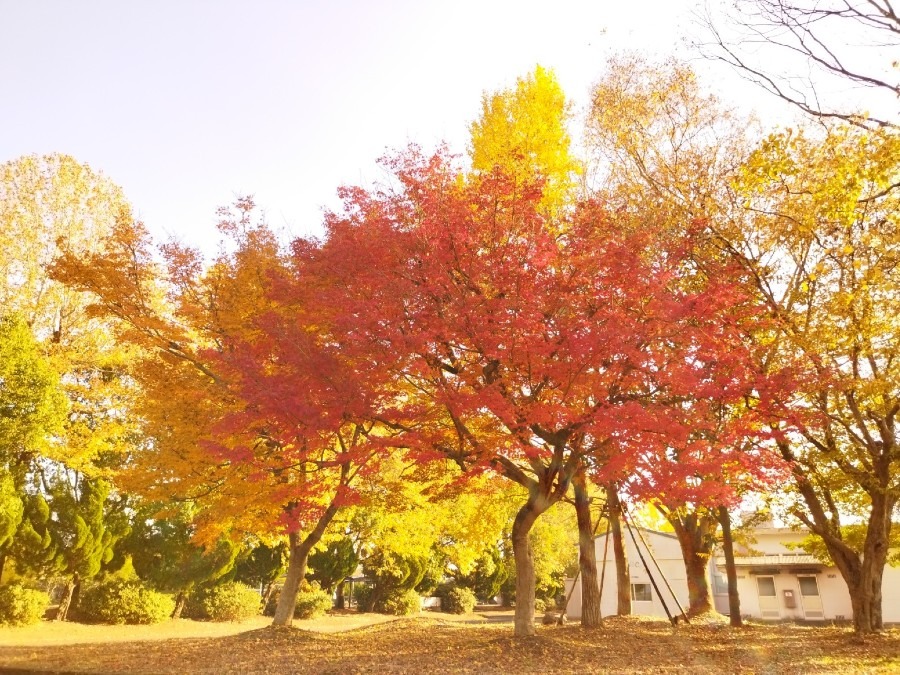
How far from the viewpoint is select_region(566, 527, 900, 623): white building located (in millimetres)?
29453

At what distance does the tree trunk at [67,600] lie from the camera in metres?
20.3

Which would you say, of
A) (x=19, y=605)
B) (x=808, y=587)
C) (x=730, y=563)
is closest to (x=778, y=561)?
(x=808, y=587)

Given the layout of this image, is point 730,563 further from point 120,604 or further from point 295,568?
point 120,604

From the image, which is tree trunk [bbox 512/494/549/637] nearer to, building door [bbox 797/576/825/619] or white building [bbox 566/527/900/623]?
white building [bbox 566/527/900/623]

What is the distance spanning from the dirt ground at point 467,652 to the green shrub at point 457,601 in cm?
2018

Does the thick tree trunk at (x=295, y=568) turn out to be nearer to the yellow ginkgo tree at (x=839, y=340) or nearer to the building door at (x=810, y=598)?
the yellow ginkgo tree at (x=839, y=340)

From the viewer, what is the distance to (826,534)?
13.8 metres

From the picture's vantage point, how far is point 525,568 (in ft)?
37.8

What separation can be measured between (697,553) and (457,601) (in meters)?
17.2

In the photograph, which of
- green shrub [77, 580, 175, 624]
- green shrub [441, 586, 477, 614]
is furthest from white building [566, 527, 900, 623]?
green shrub [77, 580, 175, 624]

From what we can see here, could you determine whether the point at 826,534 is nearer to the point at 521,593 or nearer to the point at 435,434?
the point at 521,593

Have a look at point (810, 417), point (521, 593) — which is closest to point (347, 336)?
point (521, 593)

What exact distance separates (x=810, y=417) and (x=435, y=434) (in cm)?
673

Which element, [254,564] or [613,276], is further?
[254,564]
